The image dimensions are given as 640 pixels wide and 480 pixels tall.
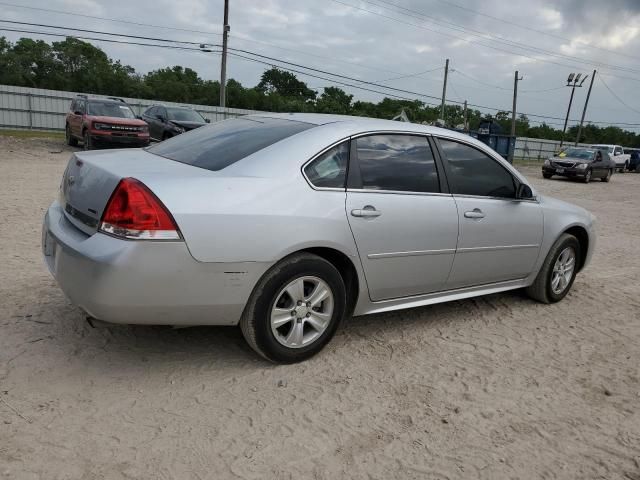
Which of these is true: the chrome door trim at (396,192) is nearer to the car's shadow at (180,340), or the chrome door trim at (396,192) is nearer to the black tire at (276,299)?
the black tire at (276,299)

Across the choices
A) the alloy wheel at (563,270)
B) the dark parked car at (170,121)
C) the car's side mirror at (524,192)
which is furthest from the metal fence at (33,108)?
the car's side mirror at (524,192)

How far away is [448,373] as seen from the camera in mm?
3557

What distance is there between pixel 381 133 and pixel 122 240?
1.93m

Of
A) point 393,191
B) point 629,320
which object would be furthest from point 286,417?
point 629,320

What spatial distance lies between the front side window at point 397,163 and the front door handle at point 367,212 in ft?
0.52

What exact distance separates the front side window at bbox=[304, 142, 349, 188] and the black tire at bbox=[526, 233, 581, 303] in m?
2.44

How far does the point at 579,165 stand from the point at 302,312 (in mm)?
23088

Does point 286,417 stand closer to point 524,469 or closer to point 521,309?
point 524,469

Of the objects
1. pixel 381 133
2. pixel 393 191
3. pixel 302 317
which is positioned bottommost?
pixel 302 317

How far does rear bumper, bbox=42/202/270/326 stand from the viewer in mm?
2816

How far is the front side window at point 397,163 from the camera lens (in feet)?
12.1

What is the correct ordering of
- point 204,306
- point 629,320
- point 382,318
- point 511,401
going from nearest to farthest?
point 204,306 < point 511,401 < point 382,318 < point 629,320

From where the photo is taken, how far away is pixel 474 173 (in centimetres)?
435

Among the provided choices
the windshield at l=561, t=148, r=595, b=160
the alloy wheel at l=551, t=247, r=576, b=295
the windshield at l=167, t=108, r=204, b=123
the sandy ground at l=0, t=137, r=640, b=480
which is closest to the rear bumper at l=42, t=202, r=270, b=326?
the sandy ground at l=0, t=137, r=640, b=480
